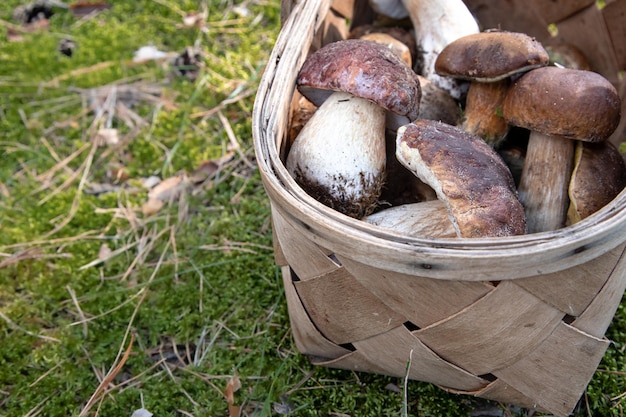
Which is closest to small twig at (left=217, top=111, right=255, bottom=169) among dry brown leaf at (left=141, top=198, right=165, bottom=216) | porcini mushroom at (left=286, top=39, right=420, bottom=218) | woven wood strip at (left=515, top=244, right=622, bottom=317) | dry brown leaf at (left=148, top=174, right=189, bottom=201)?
dry brown leaf at (left=148, top=174, right=189, bottom=201)

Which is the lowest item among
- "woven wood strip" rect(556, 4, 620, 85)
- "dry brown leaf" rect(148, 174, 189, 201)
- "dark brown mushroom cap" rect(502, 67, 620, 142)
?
"dry brown leaf" rect(148, 174, 189, 201)

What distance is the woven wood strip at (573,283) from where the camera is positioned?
3.33 feet

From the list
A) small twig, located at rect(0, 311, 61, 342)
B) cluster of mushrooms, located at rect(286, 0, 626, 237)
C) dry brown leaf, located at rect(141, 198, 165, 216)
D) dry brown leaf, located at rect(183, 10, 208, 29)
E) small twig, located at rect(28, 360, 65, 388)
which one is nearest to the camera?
cluster of mushrooms, located at rect(286, 0, 626, 237)

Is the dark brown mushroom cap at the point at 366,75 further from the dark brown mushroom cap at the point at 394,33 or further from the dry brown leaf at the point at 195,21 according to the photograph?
the dry brown leaf at the point at 195,21

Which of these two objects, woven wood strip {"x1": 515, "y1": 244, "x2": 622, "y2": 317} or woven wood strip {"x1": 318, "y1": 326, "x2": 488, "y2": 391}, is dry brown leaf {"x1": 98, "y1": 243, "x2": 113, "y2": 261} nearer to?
woven wood strip {"x1": 318, "y1": 326, "x2": 488, "y2": 391}

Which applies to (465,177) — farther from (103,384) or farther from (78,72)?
(78,72)

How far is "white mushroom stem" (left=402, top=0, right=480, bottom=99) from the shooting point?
1.66 meters

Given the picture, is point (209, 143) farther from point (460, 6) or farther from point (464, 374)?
point (464, 374)

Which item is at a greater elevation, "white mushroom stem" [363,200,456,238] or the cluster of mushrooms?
the cluster of mushrooms

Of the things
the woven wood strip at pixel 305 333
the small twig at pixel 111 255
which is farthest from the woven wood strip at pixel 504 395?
the small twig at pixel 111 255

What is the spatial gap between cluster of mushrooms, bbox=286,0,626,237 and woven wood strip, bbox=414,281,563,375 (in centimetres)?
15

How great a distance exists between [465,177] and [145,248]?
117cm

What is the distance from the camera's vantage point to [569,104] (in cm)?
127

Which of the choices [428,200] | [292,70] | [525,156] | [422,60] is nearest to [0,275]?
[292,70]
